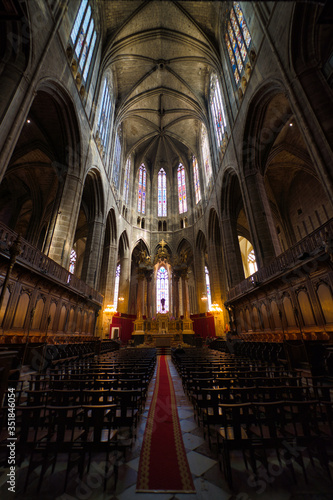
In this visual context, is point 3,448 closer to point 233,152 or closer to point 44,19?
point 44,19

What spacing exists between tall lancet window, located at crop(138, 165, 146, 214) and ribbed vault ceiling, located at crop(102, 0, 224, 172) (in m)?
1.86

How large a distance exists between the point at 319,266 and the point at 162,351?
43.7 feet

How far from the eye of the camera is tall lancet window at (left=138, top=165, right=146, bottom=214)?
1135 inches

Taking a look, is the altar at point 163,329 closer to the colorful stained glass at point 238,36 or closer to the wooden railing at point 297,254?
the wooden railing at point 297,254

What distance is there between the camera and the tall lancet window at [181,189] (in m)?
29.0

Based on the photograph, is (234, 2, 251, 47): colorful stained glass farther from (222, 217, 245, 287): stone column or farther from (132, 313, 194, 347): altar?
(132, 313, 194, 347): altar

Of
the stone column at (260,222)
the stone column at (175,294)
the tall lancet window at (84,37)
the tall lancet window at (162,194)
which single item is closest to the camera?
the stone column at (260,222)

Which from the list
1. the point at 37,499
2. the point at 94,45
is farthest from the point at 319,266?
the point at 94,45

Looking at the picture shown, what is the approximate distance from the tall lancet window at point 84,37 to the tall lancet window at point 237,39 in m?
9.63

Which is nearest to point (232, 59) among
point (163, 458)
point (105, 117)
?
point (105, 117)

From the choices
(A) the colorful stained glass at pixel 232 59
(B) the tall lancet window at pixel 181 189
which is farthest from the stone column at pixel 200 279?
(A) the colorful stained glass at pixel 232 59

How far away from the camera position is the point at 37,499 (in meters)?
1.95

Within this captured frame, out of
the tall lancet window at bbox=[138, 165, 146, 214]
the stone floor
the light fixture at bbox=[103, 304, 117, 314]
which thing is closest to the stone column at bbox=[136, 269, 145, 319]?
the light fixture at bbox=[103, 304, 117, 314]

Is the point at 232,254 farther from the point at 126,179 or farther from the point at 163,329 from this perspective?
the point at 126,179
